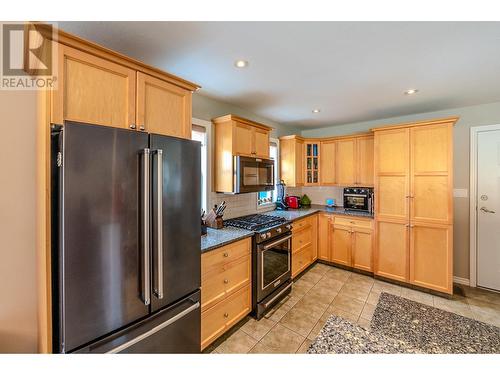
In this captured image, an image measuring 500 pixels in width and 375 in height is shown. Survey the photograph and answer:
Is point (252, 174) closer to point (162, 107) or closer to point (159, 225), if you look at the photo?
point (162, 107)

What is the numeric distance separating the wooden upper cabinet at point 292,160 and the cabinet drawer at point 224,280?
2.03 metres

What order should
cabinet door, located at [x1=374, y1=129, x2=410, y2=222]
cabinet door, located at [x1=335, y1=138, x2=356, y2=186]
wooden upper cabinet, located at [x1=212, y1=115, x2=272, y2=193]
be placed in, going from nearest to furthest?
wooden upper cabinet, located at [x1=212, y1=115, x2=272, y2=193] → cabinet door, located at [x1=374, y1=129, x2=410, y2=222] → cabinet door, located at [x1=335, y1=138, x2=356, y2=186]

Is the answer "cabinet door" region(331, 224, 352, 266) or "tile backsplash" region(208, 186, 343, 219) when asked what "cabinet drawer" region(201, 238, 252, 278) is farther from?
"cabinet door" region(331, 224, 352, 266)

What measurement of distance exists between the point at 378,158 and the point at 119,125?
10.7 feet

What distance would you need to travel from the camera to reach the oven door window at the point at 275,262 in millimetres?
2357

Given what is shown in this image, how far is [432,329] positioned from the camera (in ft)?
6.94

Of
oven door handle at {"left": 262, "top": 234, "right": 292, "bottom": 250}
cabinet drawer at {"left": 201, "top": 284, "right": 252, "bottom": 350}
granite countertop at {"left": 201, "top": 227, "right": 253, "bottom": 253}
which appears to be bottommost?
cabinet drawer at {"left": 201, "top": 284, "right": 252, "bottom": 350}

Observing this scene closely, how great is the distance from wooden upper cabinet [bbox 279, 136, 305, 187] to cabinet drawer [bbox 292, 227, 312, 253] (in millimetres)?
910

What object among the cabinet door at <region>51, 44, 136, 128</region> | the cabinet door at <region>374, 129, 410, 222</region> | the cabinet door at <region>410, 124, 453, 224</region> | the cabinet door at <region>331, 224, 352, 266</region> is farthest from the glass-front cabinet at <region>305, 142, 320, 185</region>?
the cabinet door at <region>51, 44, 136, 128</region>

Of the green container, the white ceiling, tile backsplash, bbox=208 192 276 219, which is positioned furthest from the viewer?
the green container

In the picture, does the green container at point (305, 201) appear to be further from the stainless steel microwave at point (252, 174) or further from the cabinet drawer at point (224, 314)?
the cabinet drawer at point (224, 314)

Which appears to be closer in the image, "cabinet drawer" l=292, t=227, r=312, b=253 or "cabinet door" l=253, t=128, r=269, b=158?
"cabinet door" l=253, t=128, r=269, b=158

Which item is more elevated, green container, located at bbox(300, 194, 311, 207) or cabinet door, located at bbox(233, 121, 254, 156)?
cabinet door, located at bbox(233, 121, 254, 156)

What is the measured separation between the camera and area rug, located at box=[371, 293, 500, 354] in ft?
6.21
